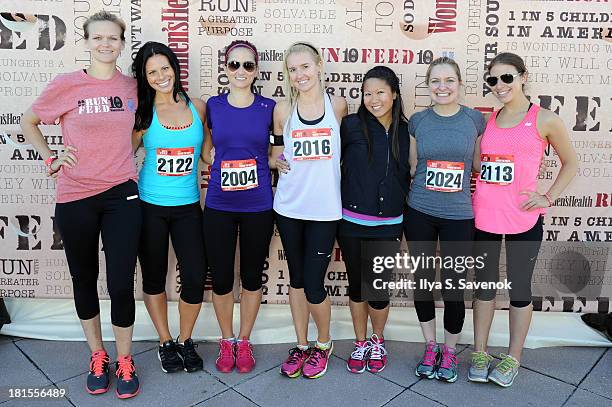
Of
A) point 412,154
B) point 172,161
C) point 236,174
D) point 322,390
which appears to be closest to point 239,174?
point 236,174

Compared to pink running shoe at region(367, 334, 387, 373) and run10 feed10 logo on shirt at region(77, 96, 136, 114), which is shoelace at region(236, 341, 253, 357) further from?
run10 feed10 logo on shirt at region(77, 96, 136, 114)

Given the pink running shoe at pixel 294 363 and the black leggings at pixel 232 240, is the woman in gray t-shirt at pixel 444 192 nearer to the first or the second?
the pink running shoe at pixel 294 363

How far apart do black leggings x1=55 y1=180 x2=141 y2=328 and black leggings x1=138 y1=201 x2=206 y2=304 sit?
13 centimetres

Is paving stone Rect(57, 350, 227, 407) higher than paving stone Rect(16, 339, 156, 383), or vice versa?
paving stone Rect(16, 339, 156, 383)

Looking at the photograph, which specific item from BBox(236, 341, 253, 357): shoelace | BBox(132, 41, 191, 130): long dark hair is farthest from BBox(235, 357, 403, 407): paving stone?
BBox(132, 41, 191, 130): long dark hair

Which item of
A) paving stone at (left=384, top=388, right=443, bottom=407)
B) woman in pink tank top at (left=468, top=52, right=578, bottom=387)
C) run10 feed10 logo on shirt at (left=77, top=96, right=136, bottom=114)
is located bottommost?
paving stone at (left=384, top=388, right=443, bottom=407)

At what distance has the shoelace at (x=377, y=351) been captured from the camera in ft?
11.0

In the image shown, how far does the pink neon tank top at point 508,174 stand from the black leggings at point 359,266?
21.5 inches

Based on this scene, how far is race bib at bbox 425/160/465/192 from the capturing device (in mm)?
2980

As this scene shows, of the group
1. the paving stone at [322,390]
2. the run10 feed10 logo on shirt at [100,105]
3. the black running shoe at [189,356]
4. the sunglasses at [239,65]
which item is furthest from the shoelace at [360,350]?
the run10 feed10 logo on shirt at [100,105]

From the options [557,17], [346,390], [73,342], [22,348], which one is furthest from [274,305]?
[557,17]

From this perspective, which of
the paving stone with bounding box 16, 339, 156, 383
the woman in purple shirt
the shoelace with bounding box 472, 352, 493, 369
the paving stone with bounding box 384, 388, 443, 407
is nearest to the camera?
the paving stone with bounding box 384, 388, 443, 407

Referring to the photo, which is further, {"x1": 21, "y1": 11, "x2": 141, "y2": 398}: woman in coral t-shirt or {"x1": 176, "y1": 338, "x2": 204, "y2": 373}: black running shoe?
{"x1": 176, "y1": 338, "x2": 204, "y2": 373}: black running shoe

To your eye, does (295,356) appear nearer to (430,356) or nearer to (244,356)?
(244,356)
